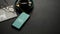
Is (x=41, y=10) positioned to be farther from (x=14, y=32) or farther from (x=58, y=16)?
(x=14, y=32)

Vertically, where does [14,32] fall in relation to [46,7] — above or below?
below

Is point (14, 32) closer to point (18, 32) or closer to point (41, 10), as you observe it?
point (18, 32)

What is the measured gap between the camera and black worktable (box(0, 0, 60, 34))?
68cm

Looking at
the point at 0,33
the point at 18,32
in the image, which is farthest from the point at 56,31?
the point at 0,33

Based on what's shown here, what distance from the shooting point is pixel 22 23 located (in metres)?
0.69

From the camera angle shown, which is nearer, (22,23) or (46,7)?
(22,23)

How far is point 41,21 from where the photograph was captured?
28.5 inches

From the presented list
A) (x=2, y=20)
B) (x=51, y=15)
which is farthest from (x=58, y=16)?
(x=2, y=20)

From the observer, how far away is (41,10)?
776mm

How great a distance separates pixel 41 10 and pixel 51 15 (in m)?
0.07

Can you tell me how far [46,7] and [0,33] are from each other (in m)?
0.34

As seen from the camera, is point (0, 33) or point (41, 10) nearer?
point (0, 33)

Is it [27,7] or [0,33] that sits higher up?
[27,7]

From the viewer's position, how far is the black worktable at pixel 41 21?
682 millimetres
